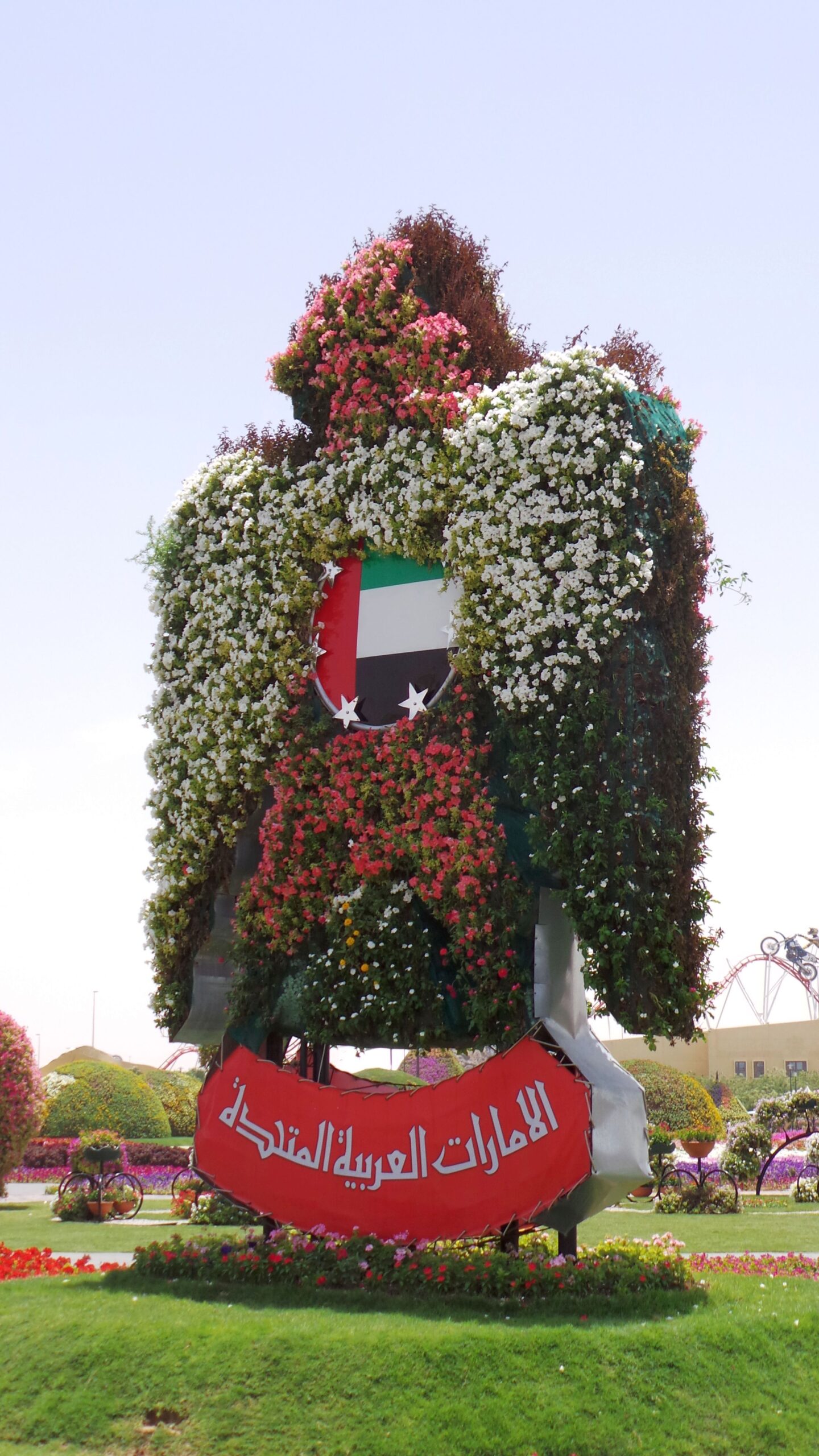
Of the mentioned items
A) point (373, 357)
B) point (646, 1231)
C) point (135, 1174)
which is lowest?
point (135, 1174)

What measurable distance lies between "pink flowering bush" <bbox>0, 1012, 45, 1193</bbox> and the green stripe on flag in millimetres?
11654

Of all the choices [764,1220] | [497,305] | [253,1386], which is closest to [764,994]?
[764,1220]

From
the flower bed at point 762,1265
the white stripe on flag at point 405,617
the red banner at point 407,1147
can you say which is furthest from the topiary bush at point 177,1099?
the white stripe on flag at point 405,617

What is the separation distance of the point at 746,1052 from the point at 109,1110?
32.2 meters

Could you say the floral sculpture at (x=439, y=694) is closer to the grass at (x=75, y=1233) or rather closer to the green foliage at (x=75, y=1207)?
the grass at (x=75, y=1233)

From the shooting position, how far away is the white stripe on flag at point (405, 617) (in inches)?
461

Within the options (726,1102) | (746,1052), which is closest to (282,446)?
(726,1102)

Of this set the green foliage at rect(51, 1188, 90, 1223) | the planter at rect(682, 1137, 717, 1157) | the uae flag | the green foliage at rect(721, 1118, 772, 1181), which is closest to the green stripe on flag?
the uae flag

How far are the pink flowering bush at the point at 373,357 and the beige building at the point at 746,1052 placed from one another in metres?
42.8

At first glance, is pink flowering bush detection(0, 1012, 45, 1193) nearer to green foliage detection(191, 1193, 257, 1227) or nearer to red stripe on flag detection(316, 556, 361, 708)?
green foliage detection(191, 1193, 257, 1227)

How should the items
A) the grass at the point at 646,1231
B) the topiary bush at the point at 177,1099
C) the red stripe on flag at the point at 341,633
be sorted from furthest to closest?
1. the topiary bush at the point at 177,1099
2. the grass at the point at 646,1231
3. the red stripe on flag at the point at 341,633

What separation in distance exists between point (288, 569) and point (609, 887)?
15.2 feet

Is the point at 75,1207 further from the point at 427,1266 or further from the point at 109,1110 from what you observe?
the point at 109,1110

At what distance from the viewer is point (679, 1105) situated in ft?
96.4
